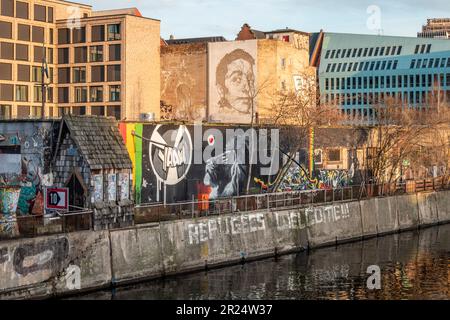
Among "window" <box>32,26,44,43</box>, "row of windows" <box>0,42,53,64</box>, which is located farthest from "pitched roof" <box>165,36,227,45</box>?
"window" <box>32,26,44,43</box>

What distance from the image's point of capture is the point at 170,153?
4775cm

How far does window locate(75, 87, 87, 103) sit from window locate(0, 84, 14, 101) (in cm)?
835

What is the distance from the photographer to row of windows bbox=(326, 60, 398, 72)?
160 metres

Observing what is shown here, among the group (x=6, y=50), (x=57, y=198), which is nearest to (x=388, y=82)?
(x=6, y=50)

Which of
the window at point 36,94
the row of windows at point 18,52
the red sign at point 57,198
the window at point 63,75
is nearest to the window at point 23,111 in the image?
the window at point 36,94

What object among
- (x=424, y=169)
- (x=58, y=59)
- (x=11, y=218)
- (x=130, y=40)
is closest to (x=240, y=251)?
(x=11, y=218)

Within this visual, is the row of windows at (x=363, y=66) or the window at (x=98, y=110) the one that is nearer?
the window at (x=98, y=110)

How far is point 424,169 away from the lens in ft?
243

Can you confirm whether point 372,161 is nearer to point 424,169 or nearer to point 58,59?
point 424,169

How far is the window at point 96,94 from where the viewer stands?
339 feet

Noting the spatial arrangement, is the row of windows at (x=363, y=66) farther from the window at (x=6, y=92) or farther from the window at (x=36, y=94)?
the window at (x=6, y=92)

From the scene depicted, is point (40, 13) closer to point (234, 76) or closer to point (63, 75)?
point (63, 75)

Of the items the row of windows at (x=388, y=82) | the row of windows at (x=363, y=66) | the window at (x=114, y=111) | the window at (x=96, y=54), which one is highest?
the row of windows at (x=363, y=66)

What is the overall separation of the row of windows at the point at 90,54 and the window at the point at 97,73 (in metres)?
0.99
